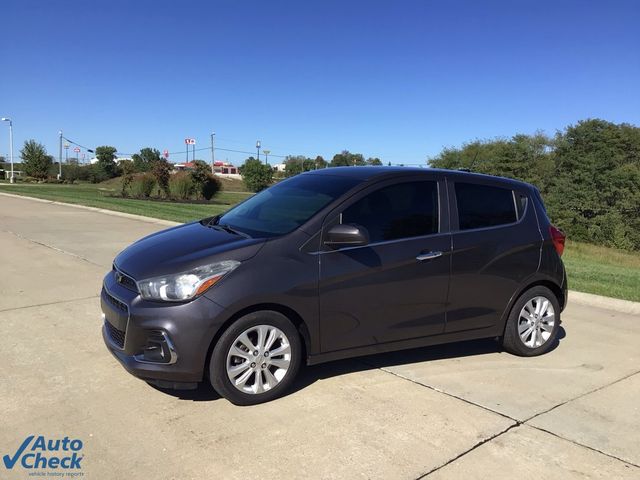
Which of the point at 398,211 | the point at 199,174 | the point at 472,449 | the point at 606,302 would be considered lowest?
the point at 472,449

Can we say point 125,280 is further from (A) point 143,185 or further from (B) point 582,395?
(A) point 143,185

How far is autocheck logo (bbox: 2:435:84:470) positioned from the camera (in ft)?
9.97

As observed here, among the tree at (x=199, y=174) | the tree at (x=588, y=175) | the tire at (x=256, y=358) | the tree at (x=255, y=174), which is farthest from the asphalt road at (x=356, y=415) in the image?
the tree at (x=255, y=174)

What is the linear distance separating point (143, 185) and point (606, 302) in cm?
2398

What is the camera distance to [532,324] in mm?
5109

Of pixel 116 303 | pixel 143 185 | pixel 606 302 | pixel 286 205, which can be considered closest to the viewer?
pixel 116 303

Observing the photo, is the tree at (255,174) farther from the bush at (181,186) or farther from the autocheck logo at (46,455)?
the autocheck logo at (46,455)

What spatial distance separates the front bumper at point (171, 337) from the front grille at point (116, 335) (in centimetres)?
10

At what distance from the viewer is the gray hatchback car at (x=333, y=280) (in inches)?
145

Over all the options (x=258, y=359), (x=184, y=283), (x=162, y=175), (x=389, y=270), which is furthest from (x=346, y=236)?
(x=162, y=175)

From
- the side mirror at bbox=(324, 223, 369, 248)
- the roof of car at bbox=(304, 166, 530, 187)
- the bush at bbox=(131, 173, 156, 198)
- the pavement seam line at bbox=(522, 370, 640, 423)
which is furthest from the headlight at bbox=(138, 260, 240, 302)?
the bush at bbox=(131, 173, 156, 198)

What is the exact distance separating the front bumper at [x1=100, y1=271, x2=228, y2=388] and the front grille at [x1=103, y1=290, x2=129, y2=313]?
0.06m

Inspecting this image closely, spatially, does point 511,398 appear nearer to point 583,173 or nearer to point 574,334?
point 574,334

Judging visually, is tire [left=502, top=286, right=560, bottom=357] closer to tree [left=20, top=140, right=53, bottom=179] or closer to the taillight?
the taillight
